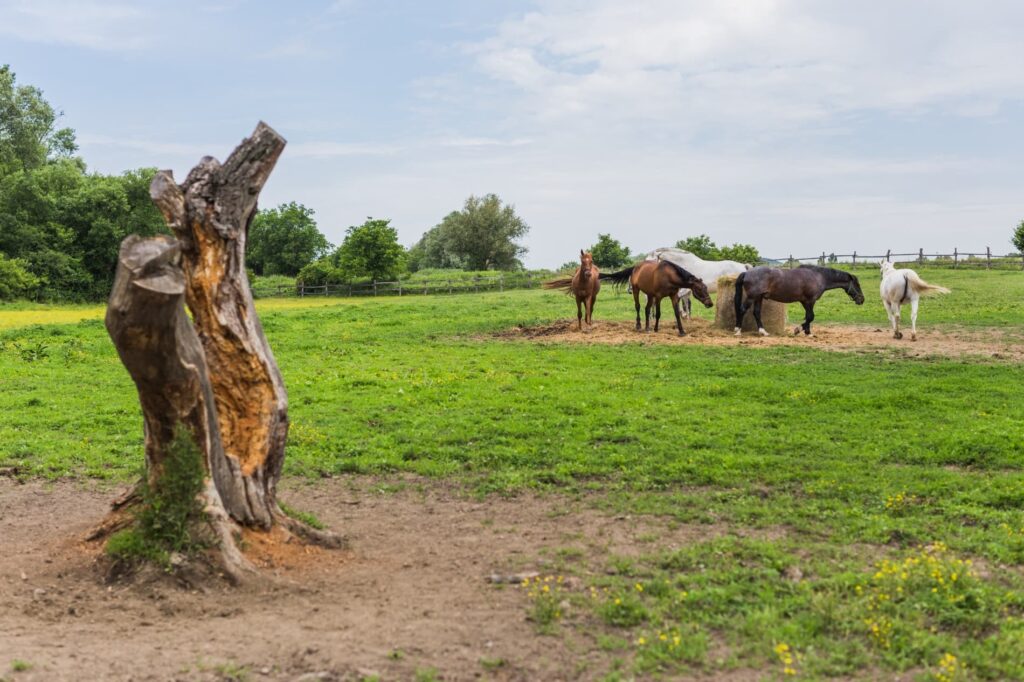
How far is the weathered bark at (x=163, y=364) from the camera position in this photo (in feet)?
18.2

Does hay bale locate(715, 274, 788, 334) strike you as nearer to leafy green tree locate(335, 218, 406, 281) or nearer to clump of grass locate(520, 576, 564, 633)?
clump of grass locate(520, 576, 564, 633)

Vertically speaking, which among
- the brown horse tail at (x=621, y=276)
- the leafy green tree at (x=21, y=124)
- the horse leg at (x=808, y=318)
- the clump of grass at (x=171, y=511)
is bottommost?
the clump of grass at (x=171, y=511)

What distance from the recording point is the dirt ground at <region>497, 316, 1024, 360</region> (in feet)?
60.8

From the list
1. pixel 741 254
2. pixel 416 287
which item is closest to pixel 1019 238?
pixel 741 254

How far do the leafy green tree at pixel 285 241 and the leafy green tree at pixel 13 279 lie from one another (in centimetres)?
2821

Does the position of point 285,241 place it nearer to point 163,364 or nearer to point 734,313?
point 734,313

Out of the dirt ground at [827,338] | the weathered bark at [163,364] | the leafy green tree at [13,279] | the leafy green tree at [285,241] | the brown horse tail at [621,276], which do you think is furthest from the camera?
the leafy green tree at [285,241]

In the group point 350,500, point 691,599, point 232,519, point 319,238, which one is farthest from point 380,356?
point 319,238

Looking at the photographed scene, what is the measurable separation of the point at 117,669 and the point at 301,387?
9956mm

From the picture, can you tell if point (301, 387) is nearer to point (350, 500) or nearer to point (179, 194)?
point (350, 500)

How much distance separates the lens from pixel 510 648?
213 inches

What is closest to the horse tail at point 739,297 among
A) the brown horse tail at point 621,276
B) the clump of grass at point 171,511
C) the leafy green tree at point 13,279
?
the brown horse tail at point 621,276

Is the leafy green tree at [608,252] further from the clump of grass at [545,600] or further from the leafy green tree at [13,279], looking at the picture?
the clump of grass at [545,600]

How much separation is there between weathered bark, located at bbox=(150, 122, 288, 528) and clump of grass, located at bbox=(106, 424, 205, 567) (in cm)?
43
